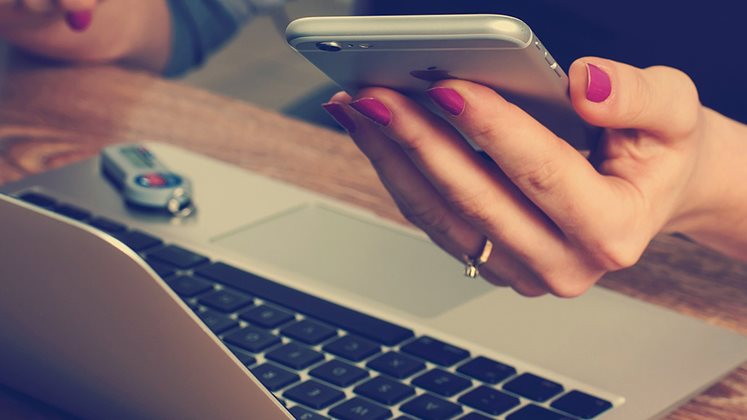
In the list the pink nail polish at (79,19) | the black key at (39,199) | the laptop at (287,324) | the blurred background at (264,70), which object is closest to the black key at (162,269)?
the laptop at (287,324)

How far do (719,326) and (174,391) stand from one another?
347 mm

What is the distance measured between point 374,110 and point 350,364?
124 millimetres

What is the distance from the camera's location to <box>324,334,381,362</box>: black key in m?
0.53

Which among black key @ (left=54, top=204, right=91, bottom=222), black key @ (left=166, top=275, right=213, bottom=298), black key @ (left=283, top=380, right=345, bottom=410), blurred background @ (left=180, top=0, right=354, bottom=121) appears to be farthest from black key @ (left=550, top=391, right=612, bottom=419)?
blurred background @ (left=180, top=0, right=354, bottom=121)

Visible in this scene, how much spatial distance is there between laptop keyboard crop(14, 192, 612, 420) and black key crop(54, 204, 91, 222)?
10 cm

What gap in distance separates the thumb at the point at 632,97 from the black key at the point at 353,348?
0.16 metres

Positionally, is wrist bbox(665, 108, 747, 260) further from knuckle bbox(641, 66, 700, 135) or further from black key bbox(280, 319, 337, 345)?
black key bbox(280, 319, 337, 345)

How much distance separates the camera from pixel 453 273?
660 mm

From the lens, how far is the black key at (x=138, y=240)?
0.64 metres

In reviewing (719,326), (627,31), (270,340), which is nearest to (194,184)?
(270,340)

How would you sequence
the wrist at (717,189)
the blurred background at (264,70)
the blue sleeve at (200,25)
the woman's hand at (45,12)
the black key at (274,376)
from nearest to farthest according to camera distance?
the black key at (274,376) → the wrist at (717,189) → the woman's hand at (45,12) → the blue sleeve at (200,25) → the blurred background at (264,70)

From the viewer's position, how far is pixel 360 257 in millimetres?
664

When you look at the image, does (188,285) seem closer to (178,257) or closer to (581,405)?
(178,257)

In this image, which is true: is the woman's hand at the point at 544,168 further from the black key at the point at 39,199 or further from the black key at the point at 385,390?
the black key at the point at 39,199
